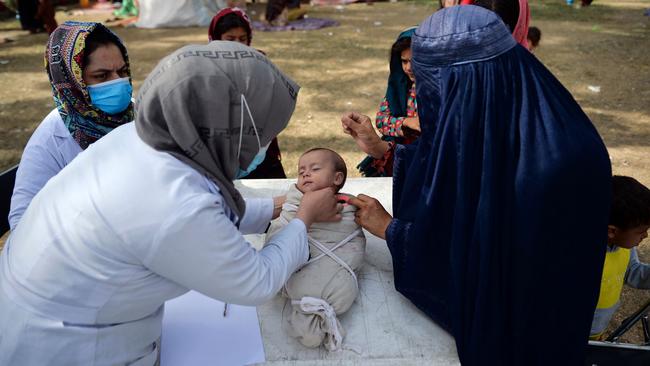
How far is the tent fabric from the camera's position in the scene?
34.8 ft

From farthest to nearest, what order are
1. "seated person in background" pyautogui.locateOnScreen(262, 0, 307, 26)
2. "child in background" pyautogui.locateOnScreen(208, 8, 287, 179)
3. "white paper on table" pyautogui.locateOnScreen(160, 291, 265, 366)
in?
"seated person in background" pyautogui.locateOnScreen(262, 0, 307, 26)
"child in background" pyautogui.locateOnScreen(208, 8, 287, 179)
"white paper on table" pyautogui.locateOnScreen(160, 291, 265, 366)

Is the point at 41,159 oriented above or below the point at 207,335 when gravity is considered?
above

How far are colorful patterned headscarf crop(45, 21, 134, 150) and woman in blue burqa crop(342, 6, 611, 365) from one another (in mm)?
1419

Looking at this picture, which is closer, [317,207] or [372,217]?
[317,207]

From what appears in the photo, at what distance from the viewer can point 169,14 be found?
1063cm

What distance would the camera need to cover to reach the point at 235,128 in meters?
1.35

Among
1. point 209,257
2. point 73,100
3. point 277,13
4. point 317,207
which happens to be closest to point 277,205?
point 317,207

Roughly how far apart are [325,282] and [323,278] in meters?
0.02

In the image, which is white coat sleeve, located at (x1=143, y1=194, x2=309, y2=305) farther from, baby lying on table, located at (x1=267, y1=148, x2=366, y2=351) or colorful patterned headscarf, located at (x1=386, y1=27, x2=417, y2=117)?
colorful patterned headscarf, located at (x1=386, y1=27, x2=417, y2=117)

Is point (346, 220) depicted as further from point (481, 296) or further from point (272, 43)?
point (272, 43)

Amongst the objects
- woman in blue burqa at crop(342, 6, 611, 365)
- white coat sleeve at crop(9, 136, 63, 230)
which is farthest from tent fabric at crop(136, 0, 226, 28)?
woman in blue burqa at crop(342, 6, 611, 365)

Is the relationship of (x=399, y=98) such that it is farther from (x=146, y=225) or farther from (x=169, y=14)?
(x=169, y=14)

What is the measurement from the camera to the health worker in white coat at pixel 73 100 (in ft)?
6.92

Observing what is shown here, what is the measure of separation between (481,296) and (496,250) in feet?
0.50
